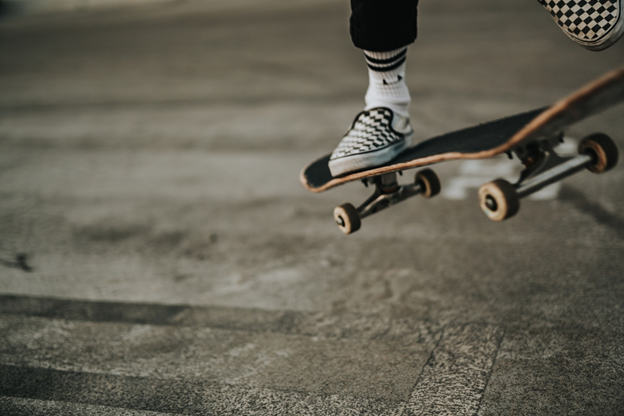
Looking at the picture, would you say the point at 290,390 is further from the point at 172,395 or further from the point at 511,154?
the point at 511,154

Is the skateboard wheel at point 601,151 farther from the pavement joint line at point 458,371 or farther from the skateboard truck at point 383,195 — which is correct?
the pavement joint line at point 458,371

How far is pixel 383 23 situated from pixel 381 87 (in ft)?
1.03

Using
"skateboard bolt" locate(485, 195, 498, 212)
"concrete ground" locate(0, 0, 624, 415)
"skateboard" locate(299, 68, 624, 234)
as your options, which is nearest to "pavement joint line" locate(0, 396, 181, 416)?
"concrete ground" locate(0, 0, 624, 415)

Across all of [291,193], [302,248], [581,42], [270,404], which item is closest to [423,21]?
[291,193]

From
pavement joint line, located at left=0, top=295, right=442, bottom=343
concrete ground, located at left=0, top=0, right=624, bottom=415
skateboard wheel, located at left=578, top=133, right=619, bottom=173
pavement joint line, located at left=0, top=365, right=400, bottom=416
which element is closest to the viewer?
skateboard wheel, located at left=578, top=133, right=619, bottom=173

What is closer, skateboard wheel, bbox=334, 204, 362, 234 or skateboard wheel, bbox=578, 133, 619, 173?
skateboard wheel, bbox=578, 133, 619, 173

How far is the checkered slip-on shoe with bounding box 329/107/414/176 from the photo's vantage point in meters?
2.50

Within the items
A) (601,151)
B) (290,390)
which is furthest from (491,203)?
(290,390)

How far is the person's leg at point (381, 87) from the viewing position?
7.98ft

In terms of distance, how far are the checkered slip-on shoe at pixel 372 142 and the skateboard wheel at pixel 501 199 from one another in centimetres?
58

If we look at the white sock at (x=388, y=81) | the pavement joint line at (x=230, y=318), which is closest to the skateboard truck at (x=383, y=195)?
the white sock at (x=388, y=81)

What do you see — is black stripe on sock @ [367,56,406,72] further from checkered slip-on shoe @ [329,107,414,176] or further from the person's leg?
checkered slip-on shoe @ [329,107,414,176]

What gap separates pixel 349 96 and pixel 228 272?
403 centimetres

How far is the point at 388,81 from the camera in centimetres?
266
